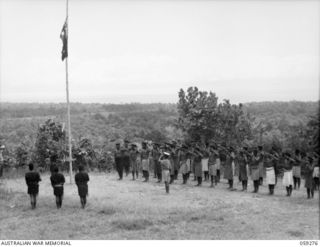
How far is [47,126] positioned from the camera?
85.3 ft

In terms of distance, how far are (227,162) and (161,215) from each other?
17.9 ft

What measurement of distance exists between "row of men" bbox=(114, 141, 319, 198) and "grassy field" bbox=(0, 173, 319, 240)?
0.65 m

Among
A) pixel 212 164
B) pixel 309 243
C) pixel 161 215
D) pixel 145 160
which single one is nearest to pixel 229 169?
pixel 212 164

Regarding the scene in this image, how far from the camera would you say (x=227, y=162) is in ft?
55.3

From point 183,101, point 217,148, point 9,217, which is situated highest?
Answer: point 183,101

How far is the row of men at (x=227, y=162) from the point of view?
1573cm

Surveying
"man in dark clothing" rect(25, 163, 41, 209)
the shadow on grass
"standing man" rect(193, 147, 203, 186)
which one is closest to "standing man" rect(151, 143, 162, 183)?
"standing man" rect(193, 147, 203, 186)

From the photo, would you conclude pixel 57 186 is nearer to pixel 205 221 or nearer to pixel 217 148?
pixel 205 221

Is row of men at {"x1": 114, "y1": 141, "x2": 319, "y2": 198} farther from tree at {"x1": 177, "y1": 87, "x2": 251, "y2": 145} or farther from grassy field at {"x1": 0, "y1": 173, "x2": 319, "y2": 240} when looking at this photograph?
tree at {"x1": 177, "y1": 87, "x2": 251, "y2": 145}

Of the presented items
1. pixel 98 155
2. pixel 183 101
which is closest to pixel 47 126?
pixel 98 155

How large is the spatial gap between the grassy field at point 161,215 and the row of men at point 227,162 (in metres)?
0.65

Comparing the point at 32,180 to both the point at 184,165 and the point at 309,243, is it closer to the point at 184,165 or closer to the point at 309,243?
the point at 184,165

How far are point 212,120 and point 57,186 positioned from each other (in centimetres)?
1340

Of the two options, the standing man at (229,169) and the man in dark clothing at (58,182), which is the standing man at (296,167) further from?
the man in dark clothing at (58,182)
